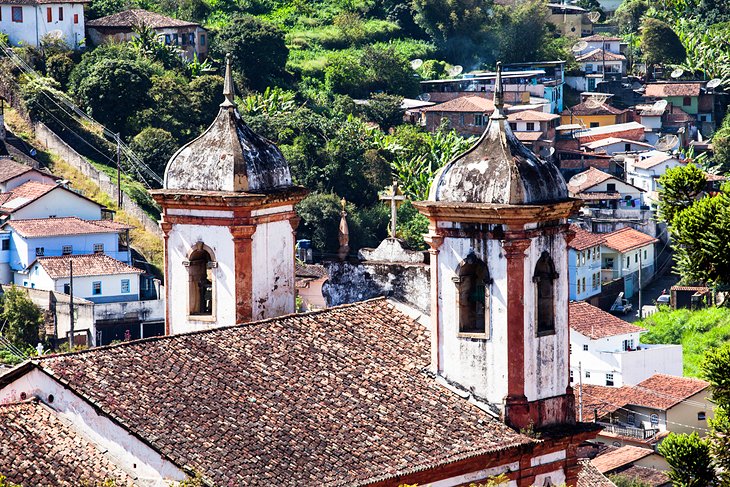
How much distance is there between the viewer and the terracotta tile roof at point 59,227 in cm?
6084

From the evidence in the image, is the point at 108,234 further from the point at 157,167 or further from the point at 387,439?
the point at 387,439

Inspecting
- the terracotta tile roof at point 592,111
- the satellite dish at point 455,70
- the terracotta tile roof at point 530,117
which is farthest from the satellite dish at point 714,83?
the terracotta tile roof at point 530,117

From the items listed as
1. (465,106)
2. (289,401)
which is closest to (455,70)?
(465,106)

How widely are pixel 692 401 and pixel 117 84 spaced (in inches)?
1220

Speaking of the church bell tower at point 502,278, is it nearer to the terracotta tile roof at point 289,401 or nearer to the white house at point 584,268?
the terracotta tile roof at point 289,401

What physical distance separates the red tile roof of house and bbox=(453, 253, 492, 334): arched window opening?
30970 mm

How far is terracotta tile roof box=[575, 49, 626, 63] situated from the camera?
99.0 meters

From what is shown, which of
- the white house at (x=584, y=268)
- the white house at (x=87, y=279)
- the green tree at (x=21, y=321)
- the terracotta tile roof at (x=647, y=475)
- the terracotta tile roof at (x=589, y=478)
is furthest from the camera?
the white house at (x=584, y=268)

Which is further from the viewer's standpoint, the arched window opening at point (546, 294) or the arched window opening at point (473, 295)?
the arched window opening at point (546, 294)

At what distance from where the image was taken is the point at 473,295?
74.5ft

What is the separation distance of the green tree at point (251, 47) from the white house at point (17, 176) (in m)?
18.1

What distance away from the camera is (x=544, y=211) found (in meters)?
22.1

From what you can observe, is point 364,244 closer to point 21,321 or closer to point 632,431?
point 21,321

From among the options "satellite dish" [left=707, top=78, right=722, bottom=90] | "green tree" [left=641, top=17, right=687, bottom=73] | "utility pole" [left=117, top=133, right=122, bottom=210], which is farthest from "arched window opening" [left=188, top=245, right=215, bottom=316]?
"green tree" [left=641, top=17, right=687, bottom=73]
